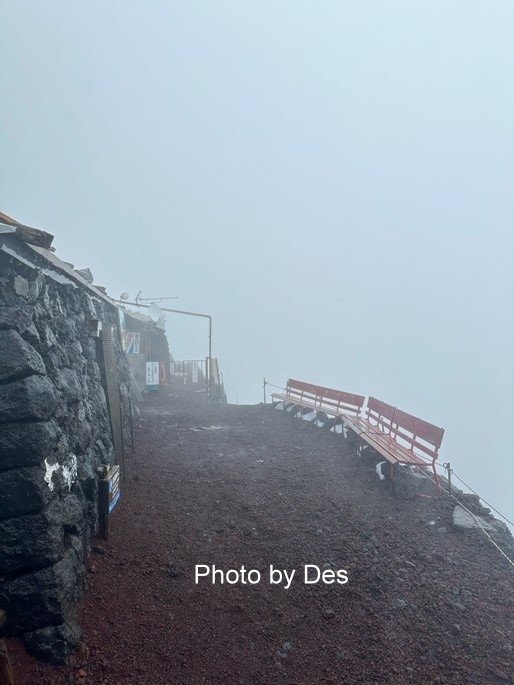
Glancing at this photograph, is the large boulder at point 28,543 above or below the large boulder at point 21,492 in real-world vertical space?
below

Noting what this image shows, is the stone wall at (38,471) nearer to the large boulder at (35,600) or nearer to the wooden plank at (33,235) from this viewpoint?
the large boulder at (35,600)

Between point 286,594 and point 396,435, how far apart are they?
17.1ft

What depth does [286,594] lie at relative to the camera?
425 centimetres

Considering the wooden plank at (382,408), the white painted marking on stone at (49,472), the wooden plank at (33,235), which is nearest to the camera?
the white painted marking on stone at (49,472)

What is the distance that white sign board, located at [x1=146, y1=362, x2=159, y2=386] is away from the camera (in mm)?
16797

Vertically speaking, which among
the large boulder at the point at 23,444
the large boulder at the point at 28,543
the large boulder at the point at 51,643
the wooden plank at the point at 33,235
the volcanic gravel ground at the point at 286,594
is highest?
the wooden plank at the point at 33,235

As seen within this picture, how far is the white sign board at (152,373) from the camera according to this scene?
16797 millimetres

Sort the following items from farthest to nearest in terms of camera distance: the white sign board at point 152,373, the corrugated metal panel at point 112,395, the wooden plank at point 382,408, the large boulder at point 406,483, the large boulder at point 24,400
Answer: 1. the white sign board at point 152,373
2. the wooden plank at point 382,408
3. the large boulder at point 406,483
4. the corrugated metal panel at point 112,395
5. the large boulder at point 24,400

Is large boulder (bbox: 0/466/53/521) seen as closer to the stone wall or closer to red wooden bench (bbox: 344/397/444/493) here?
the stone wall

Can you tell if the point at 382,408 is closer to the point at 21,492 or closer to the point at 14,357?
the point at 21,492

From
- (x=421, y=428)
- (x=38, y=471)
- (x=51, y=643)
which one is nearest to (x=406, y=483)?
(x=421, y=428)

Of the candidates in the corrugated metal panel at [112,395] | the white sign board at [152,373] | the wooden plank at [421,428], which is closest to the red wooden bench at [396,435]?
the wooden plank at [421,428]

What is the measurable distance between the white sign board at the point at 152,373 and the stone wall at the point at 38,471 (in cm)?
1250

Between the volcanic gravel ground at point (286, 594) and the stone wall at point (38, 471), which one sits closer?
the stone wall at point (38, 471)
